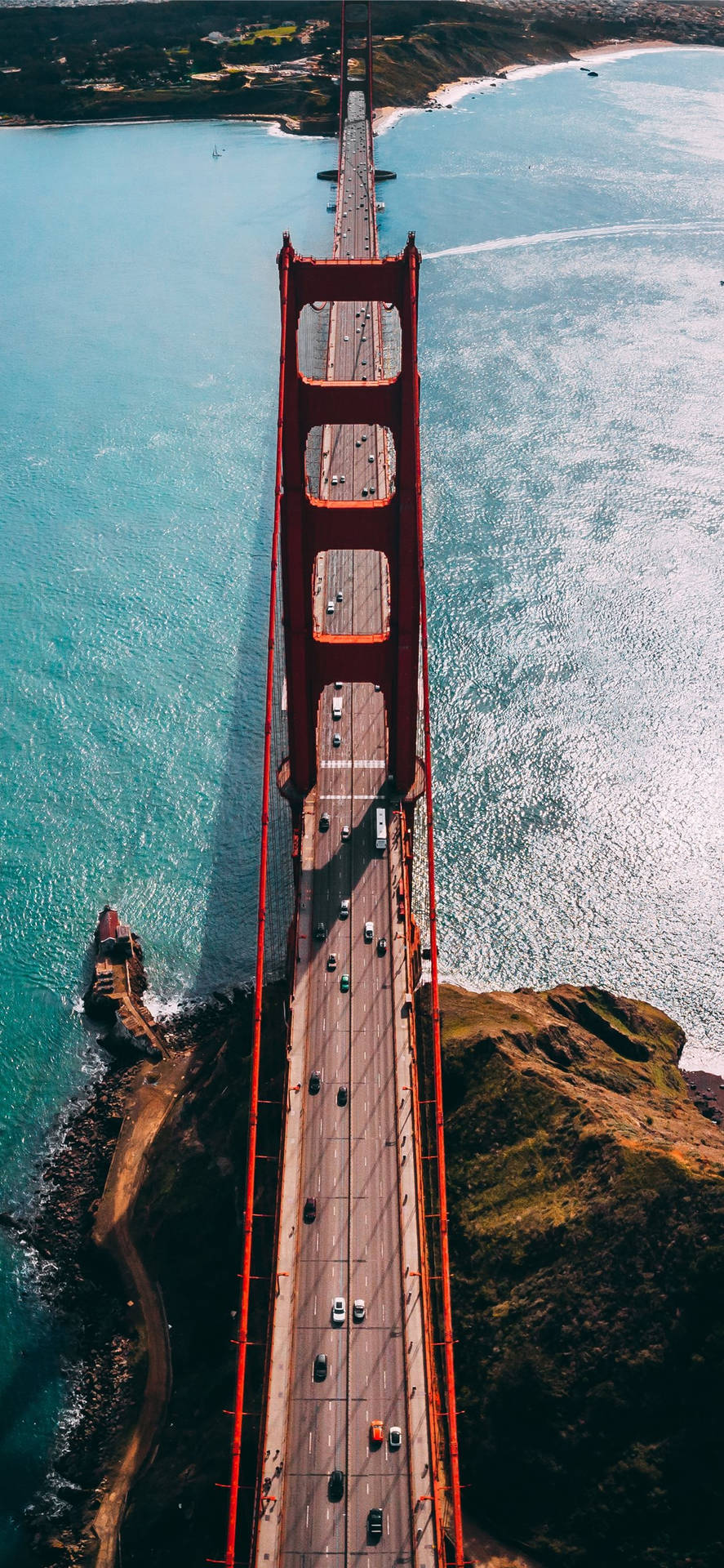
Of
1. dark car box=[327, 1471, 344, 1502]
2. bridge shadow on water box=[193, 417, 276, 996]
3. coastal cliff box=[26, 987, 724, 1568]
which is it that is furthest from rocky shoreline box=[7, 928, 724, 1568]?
dark car box=[327, 1471, 344, 1502]

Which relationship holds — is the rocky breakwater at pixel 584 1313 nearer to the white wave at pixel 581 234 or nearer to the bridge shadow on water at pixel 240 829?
the bridge shadow on water at pixel 240 829

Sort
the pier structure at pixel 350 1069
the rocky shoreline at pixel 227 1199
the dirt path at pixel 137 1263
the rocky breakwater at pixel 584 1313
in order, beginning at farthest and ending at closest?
the dirt path at pixel 137 1263 → the rocky shoreline at pixel 227 1199 → the rocky breakwater at pixel 584 1313 → the pier structure at pixel 350 1069

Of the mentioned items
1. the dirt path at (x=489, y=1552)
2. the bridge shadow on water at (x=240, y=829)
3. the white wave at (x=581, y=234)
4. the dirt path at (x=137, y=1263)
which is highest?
the white wave at (x=581, y=234)

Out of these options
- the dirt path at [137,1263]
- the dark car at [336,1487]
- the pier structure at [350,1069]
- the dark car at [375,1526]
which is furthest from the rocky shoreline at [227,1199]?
the dark car at [336,1487]

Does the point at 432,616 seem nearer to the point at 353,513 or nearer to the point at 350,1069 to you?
the point at 353,513

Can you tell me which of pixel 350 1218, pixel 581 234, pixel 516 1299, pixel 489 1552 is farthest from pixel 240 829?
pixel 581 234

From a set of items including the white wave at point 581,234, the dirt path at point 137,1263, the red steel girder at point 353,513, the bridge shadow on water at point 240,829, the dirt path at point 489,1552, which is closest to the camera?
the dirt path at point 489,1552

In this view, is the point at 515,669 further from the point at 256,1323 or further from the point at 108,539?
the point at 256,1323
